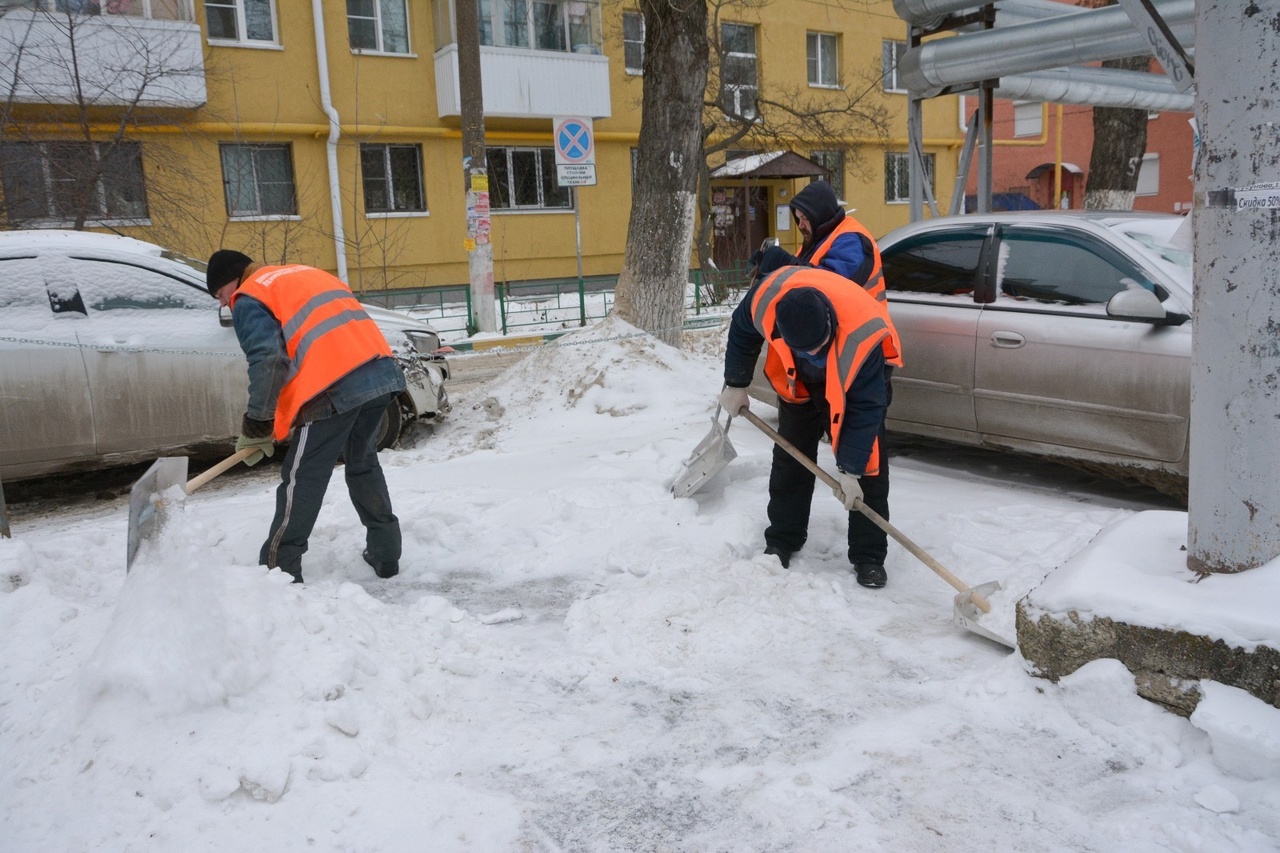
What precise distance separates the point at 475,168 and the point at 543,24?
25.5 ft

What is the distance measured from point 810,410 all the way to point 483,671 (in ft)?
6.11

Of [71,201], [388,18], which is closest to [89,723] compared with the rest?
[71,201]

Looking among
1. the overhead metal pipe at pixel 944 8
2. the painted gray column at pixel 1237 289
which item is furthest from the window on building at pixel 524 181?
the painted gray column at pixel 1237 289

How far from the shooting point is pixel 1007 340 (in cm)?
514

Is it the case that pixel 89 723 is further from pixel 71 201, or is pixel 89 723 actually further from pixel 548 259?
pixel 548 259

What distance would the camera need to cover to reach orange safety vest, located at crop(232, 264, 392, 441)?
4051mm

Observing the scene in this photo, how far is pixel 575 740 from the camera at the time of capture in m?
2.98

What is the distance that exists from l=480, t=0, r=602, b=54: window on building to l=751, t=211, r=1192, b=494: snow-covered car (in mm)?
15081

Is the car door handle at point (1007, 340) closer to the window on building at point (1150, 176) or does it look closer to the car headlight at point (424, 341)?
the car headlight at point (424, 341)

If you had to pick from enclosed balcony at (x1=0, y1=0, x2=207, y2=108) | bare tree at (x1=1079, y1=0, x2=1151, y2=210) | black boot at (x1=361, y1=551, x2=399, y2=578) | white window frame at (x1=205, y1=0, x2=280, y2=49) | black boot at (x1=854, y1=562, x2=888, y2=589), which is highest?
white window frame at (x1=205, y1=0, x2=280, y2=49)

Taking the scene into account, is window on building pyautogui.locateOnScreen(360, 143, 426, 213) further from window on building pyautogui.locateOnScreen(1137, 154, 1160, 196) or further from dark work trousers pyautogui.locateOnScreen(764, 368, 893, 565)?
window on building pyautogui.locateOnScreen(1137, 154, 1160, 196)

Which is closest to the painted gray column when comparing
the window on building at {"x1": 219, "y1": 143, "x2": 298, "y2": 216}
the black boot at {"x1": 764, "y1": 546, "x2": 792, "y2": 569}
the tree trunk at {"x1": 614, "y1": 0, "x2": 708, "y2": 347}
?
the black boot at {"x1": 764, "y1": 546, "x2": 792, "y2": 569}

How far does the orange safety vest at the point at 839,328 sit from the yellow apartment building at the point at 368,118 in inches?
418

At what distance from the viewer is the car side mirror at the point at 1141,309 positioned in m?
4.57
